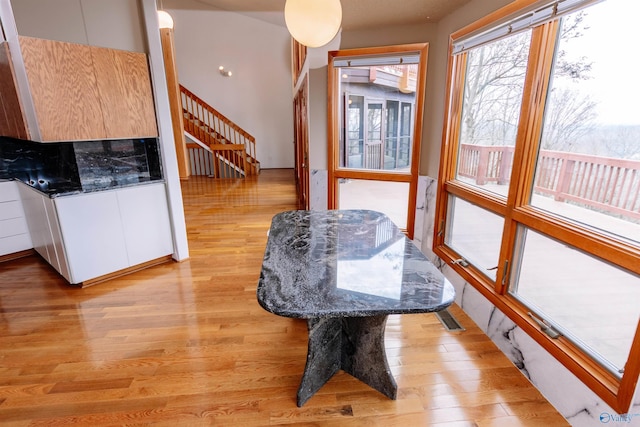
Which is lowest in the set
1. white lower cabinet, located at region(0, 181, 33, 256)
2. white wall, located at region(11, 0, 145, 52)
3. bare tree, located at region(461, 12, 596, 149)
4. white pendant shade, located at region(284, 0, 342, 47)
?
white lower cabinet, located at region(0, 181, 33, 256)

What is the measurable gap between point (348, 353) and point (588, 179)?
1561 mm

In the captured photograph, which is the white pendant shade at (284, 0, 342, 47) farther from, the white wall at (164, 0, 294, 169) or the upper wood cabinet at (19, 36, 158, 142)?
the white wall at (164, 0, 294, 169)

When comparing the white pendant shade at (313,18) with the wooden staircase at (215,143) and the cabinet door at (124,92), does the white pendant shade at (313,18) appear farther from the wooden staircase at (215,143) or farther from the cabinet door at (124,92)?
the wooden staircase at (215,143)

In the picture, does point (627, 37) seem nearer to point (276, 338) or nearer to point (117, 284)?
point (276, 338)

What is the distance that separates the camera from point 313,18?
4.83 ft

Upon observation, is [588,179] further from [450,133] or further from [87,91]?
[87,91]

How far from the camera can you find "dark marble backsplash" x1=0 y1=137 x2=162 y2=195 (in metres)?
2.76

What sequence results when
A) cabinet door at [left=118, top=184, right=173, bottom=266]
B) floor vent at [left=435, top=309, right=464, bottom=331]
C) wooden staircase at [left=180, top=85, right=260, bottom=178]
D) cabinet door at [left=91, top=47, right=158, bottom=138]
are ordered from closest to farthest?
floor vent at [left=435, top=309, right=464, bottom=331], cabinet door at [left=91, top=47, right=158, bottom=138], cabinet door at [left=118, top=184, right=173, bottom=266], wooden staircase at [left=180, top=85, right=260, bottom=178]

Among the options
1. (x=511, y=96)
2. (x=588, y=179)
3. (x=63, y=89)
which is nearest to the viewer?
(x=588, y=179)

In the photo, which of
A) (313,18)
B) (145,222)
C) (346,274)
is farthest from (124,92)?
(346,274)

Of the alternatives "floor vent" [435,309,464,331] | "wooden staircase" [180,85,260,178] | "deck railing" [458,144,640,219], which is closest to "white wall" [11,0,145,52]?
"deck railing" [458,144,640,219]

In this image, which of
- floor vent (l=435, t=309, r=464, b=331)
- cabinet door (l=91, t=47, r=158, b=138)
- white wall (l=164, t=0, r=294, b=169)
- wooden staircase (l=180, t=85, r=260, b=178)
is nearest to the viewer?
floor vent (l=435, t=309, r=464, b=331)

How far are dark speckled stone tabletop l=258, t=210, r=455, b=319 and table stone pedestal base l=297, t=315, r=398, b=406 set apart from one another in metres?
0.29

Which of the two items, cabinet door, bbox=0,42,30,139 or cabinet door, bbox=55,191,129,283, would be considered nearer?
cabinet door, bbox=0,42,30,139
